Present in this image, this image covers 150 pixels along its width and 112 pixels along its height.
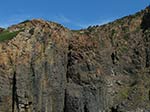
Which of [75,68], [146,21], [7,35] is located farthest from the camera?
[146,21]

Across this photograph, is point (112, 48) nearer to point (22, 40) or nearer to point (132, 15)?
point (132, 15)

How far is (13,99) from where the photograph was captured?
50812 millimetres

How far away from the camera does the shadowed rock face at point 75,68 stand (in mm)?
51156

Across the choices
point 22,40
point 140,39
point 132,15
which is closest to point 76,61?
point 22,40

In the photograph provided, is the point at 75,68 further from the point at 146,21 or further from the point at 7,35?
the point at 146,21

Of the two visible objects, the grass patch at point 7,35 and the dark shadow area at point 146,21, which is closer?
the grass patch at point 7,35

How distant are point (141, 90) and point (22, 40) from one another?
1757cm

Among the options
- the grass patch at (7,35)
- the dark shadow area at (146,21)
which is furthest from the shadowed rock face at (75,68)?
the grass patch at (7,35)

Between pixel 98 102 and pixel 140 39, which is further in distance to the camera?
pixel 140 39

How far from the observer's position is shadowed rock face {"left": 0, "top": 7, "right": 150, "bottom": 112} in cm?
5116

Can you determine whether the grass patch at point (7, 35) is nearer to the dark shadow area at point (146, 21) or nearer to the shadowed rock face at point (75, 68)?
the shadowed rock face at point (75, 68)

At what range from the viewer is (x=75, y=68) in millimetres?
57781

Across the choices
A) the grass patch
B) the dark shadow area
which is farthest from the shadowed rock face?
the grass patch

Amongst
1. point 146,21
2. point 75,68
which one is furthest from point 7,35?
point 146,21
